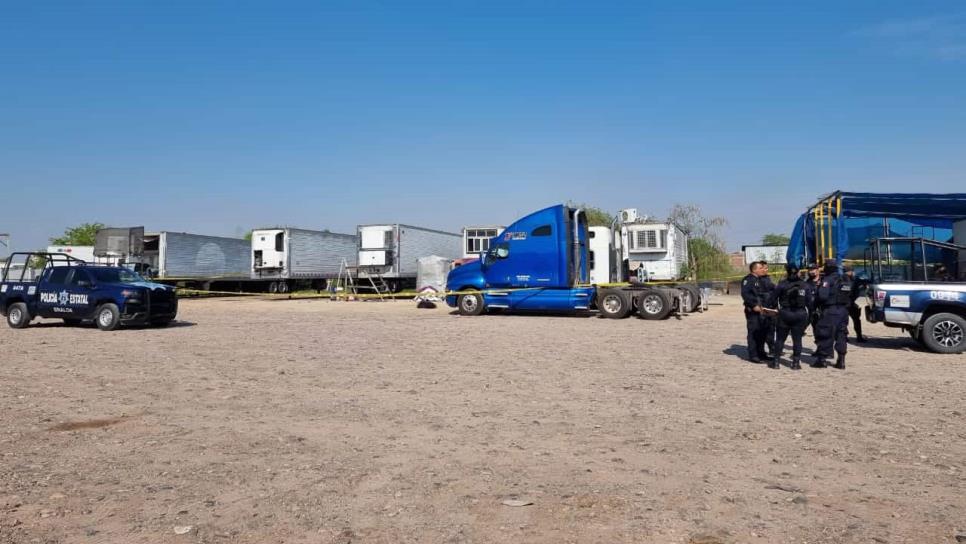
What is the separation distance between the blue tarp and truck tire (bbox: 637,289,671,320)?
11.2ft

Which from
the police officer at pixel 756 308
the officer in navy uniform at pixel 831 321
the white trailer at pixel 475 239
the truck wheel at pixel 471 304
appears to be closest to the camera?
the officer in navy uniform at pixel 831 321

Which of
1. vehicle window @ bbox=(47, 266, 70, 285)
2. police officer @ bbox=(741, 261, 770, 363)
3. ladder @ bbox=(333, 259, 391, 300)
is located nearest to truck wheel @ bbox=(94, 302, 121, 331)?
vehicle window @ bbox=(47, 266, 70, 285)

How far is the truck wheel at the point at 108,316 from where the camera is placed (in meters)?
16.1

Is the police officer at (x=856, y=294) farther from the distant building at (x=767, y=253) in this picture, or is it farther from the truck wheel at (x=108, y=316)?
the distant building at (x=767, y=253)

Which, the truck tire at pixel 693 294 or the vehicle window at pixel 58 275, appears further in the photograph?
the truck tire at pixel 693 294

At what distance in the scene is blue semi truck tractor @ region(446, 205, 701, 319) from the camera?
18.9 meters

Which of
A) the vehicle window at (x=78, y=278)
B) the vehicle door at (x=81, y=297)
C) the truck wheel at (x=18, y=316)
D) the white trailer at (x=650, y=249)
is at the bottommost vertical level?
the truck wheel at (x=18, y=316)

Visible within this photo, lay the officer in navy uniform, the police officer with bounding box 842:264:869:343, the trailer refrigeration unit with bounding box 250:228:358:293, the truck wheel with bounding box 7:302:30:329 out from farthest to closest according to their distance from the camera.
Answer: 1. the trailer refrigeration unit with bounding box 250:228:358:293
2. the truck wheel with bounding box 7:302:30:329
3. the police officer with bounding box 842:264:869:343
4. the officer in navy uniform

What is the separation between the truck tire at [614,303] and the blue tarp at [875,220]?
4.49 m

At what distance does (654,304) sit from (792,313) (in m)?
8.36

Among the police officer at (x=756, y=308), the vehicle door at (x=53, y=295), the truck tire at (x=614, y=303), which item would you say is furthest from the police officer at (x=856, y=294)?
the vehicle door at (x=53, y=295)

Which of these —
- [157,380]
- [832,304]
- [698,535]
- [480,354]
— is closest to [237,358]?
[157,380]

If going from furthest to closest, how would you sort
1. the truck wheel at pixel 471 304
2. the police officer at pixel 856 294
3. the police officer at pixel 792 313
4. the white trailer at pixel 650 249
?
1. the white trailer at pixel 650 249
2. the truck wheel at pixel 471 304
3. the police officer at pixel 856 294
4. the police officer at pixel 792 313

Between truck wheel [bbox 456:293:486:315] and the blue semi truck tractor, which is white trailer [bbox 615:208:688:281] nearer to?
the blue semi truck tractor
